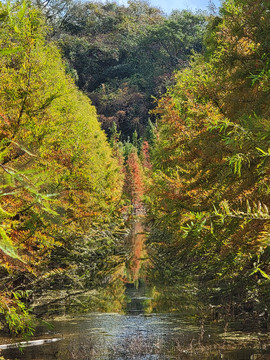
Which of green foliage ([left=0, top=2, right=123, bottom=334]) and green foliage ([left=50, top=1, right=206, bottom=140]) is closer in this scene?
green foliage ([left=0, top=2, right=123, bottom=334])

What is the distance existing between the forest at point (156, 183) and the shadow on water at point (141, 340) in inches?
32.7

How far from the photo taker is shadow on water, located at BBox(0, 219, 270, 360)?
392 inches

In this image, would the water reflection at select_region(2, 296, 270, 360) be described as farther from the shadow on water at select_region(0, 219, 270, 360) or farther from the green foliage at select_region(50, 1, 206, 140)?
the green foliage at select_region(50, 1, 206, 140)

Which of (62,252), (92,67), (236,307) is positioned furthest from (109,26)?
(236,307)

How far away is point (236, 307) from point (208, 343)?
9.45 feet

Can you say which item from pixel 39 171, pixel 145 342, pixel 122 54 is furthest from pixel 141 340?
pixel 122 54

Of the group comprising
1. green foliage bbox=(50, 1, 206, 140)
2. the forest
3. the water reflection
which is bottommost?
the water reflection

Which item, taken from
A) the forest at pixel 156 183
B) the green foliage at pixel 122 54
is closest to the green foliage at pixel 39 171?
the forest at pixel 156 183

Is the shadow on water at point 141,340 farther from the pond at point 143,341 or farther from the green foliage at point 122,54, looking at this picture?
the green foliage at point 122,54

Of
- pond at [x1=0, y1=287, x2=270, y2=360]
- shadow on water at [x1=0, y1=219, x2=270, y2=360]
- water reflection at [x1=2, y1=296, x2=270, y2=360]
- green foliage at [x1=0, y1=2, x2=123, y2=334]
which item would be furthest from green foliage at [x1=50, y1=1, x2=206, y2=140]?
water reflection at [x1=2, y1=296, x2=270, y2=360]

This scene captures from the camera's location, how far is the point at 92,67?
323 ft

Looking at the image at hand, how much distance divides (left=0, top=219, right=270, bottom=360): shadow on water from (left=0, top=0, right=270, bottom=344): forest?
0.83 meters

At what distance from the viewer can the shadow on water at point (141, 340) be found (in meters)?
9.95

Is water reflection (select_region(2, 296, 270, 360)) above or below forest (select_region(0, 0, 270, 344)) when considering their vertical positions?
below
